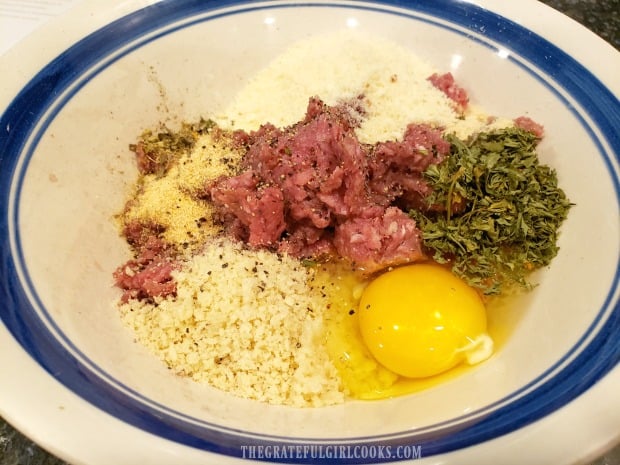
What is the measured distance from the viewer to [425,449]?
4.64 ft

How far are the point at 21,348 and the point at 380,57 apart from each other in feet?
6.91

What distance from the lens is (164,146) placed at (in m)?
2.54

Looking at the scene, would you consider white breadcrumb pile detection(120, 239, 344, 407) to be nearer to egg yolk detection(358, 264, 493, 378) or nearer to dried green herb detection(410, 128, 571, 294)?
egg yolk detection(358, 264, 493, 378)

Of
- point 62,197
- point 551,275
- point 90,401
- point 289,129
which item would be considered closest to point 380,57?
point 289,129

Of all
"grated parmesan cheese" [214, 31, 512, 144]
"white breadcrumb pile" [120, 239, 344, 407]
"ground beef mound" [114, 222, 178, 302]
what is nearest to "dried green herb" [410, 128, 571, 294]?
"grated parmesan cheese" [214, 31, 512, 144]

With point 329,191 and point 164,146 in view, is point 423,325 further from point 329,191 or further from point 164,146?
point 164,146

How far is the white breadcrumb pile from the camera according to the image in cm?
188

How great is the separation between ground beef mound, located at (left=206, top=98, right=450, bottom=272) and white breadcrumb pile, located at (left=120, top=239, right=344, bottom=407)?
0.25 meters

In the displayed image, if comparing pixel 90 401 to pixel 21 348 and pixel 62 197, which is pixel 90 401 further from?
pixel 62 197

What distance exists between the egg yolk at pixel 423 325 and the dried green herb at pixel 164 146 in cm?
118

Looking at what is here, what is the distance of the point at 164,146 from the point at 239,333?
1.10 metres

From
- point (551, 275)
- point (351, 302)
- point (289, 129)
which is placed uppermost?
point (289, 129)

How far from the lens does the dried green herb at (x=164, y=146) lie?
2.49 metres

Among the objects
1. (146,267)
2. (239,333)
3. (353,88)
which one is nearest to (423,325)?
(239,333)
